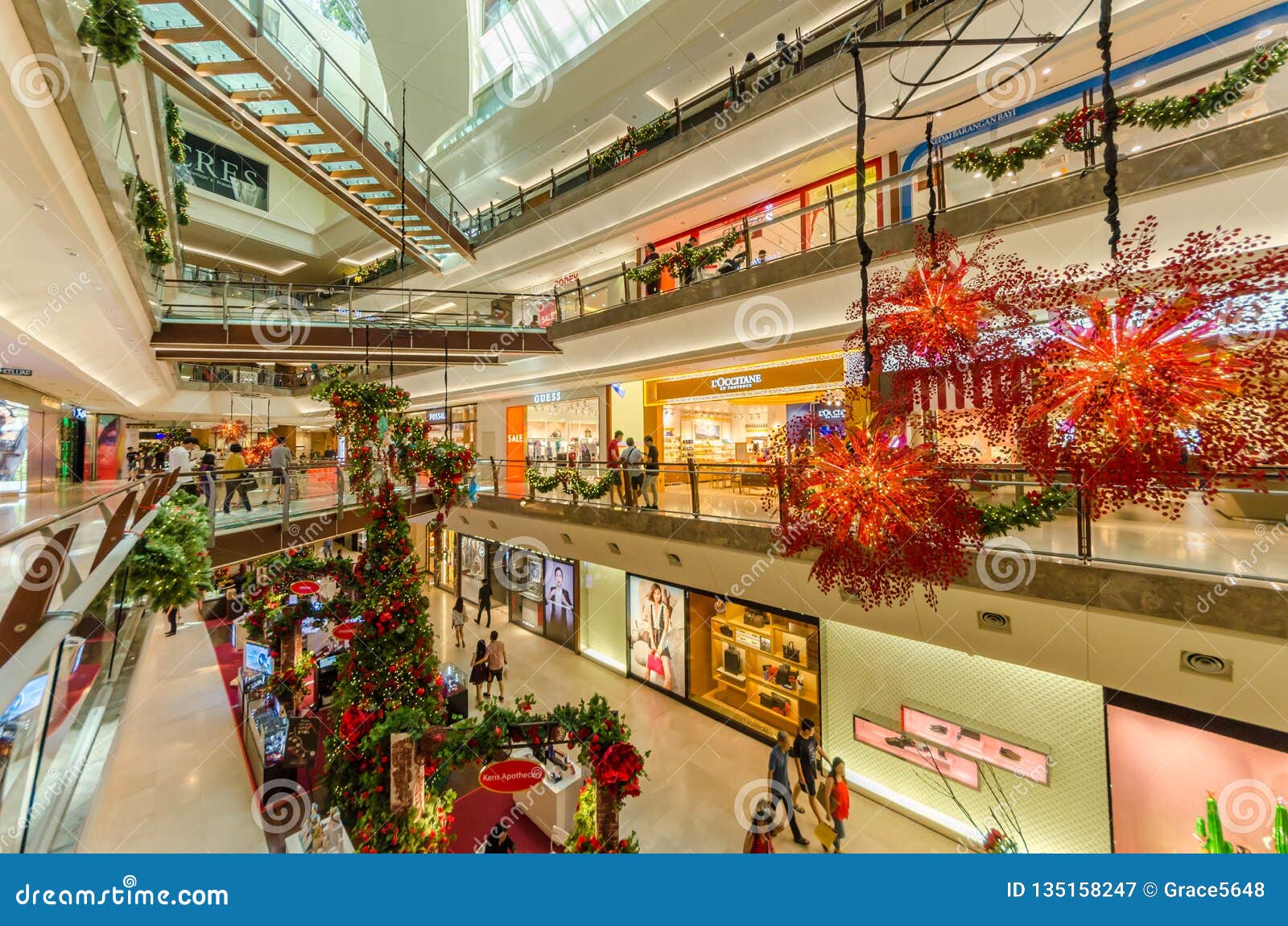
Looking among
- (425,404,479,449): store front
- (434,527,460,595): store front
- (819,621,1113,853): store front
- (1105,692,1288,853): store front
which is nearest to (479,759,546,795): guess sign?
(819,621,1113,853): store front

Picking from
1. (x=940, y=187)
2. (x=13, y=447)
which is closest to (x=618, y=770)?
(x=940, y=187)

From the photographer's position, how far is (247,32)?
5.69 metres

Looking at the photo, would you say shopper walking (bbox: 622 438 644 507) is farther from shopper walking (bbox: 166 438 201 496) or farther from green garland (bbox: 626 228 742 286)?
shopper walking (bbox: 166 438 201 496)

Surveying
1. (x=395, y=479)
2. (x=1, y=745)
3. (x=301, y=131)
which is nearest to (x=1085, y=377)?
(x=1, y=745)

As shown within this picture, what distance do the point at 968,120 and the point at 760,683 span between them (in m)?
9.96

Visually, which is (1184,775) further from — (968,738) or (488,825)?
(488,825)

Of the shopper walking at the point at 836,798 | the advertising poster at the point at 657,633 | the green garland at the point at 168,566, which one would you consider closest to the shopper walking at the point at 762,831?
the shopper walking at the point at 836,798

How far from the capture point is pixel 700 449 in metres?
13.6

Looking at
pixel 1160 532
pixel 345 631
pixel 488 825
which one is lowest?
pixel 488 825

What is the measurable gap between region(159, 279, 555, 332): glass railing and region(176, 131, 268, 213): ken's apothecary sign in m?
11.0

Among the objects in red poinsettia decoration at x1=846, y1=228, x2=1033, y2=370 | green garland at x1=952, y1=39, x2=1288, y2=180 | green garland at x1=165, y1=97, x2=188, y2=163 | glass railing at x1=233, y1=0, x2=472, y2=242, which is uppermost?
green garland at x1=165, y1=97, x2=188, y2=163

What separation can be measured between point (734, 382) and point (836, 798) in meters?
7.29

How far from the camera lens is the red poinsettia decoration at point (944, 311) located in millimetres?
2098

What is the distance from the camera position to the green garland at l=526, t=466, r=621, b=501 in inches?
353
